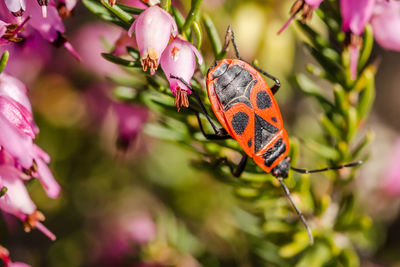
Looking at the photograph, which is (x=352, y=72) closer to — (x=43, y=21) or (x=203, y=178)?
(x=43, y=21)

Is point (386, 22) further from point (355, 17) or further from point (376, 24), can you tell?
point (355, 17)

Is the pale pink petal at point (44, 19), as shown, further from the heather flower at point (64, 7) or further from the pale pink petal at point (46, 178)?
the pale pink petal at point (46, 178)

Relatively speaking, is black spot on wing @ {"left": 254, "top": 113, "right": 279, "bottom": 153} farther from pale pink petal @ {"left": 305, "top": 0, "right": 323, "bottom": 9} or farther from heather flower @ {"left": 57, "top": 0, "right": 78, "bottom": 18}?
heather flower @ {"left": 57, "top": 0, "right": 78, "bottom": 18}

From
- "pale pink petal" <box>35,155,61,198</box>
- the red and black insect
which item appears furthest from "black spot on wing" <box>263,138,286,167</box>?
"pale pink petal" <box>35,155,61,198</box>

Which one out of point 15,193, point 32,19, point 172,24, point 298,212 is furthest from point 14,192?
point 298,212

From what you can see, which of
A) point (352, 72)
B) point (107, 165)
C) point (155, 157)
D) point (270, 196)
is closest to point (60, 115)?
point (107, 165)

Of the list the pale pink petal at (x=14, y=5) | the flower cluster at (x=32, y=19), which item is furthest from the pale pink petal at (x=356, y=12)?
the pale pink petal at (x=14, y=5)
